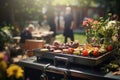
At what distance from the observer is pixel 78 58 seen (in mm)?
3959

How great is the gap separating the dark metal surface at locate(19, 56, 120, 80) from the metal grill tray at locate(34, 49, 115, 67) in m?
0.10

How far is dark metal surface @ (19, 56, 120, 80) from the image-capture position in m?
3.64

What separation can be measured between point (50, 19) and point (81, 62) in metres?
10.8

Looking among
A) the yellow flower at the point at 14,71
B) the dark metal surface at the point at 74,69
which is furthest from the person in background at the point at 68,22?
the yellow flower at the point at 14,71

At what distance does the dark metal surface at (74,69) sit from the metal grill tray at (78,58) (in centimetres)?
10

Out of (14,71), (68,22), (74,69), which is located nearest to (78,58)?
(74,69)

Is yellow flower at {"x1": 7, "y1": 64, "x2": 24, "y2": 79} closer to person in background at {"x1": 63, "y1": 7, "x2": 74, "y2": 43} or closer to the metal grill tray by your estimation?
the metal grill tray

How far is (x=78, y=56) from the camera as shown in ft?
13.1

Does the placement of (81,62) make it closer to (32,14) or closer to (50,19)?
(50,19)

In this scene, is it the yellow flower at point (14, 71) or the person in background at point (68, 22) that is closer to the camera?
the yellow flower at point (14, 71)

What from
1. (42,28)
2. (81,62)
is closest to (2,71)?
(81,62)

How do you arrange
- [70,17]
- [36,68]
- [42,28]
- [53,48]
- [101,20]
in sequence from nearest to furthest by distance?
[36,68], [53,48], [101,20], [70,17], [42,28]

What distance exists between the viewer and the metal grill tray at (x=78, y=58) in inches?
151

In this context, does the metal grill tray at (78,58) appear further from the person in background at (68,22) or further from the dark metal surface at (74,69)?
the person in background at (68,22)
